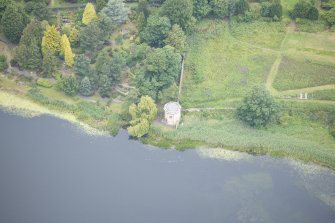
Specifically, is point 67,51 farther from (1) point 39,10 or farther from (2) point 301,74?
(2) point 301,74

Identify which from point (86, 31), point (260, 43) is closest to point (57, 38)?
point (86, 31)

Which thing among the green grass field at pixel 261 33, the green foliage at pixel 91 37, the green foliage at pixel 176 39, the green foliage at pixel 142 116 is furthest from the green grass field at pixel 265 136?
the green foliage at pixel 91 37

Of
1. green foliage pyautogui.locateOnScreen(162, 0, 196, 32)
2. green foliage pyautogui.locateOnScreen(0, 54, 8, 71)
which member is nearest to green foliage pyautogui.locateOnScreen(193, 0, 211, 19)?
green foliage pyautogui.locateOnScreen(162, 0, 196, 32)

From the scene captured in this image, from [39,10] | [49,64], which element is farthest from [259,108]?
[39,10]

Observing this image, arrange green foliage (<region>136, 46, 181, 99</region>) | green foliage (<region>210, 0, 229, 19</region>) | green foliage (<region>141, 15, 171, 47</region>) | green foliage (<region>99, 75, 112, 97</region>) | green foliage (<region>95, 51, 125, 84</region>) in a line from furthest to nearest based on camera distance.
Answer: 1. green foliage (<region>210, 0, 229, 19</region>)
2. green foliage (<region>141, 15, 171, 47</region>)
3. green foliage (<region>95, 51, 125, 84</region>)
4. green foliage (<region>99, 75, 112, 97</region>)
5. green foliage (<region>136, 46, 181, 99</region>)

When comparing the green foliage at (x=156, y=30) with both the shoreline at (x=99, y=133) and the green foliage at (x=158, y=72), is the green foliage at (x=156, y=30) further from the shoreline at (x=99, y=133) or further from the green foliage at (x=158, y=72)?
the shoreline at (x=99, y=133)

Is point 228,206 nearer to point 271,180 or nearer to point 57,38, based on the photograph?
point 271,180

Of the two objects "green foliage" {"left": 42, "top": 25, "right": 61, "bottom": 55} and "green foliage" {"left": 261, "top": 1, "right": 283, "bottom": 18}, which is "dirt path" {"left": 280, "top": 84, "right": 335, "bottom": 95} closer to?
"green foliage" {"left": 261, "top": 1, "right": 283, "bottom": 18}
